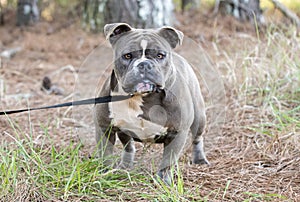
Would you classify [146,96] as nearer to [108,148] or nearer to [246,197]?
[108,148]

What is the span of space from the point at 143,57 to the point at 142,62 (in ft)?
0.22

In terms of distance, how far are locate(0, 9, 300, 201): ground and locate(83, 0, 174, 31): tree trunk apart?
39 cm

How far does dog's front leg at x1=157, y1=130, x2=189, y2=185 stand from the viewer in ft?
9.66

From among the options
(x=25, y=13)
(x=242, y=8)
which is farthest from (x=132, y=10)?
(x=25, y=13)

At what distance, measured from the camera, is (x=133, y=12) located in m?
6.03

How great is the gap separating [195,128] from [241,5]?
424cm

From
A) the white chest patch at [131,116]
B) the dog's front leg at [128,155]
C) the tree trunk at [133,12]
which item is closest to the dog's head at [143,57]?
the white chest patch at [131,116]

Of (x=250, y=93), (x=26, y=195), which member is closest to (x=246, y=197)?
(x=26, y=195)

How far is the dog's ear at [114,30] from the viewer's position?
2805 millimetres

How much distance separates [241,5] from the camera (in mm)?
7199

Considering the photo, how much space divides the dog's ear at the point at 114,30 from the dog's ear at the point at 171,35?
19 centimetres

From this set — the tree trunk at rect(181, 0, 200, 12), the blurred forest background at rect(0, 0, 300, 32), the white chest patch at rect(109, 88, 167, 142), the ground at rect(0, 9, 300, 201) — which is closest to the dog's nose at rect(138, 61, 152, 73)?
the white chest patch at rect(109, 88, 167, 142)

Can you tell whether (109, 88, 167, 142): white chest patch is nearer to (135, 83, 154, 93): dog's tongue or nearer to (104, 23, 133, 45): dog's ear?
(135, 83, 154, 93): dog's tongue

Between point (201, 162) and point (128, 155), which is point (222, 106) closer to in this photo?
point (201, 162)
